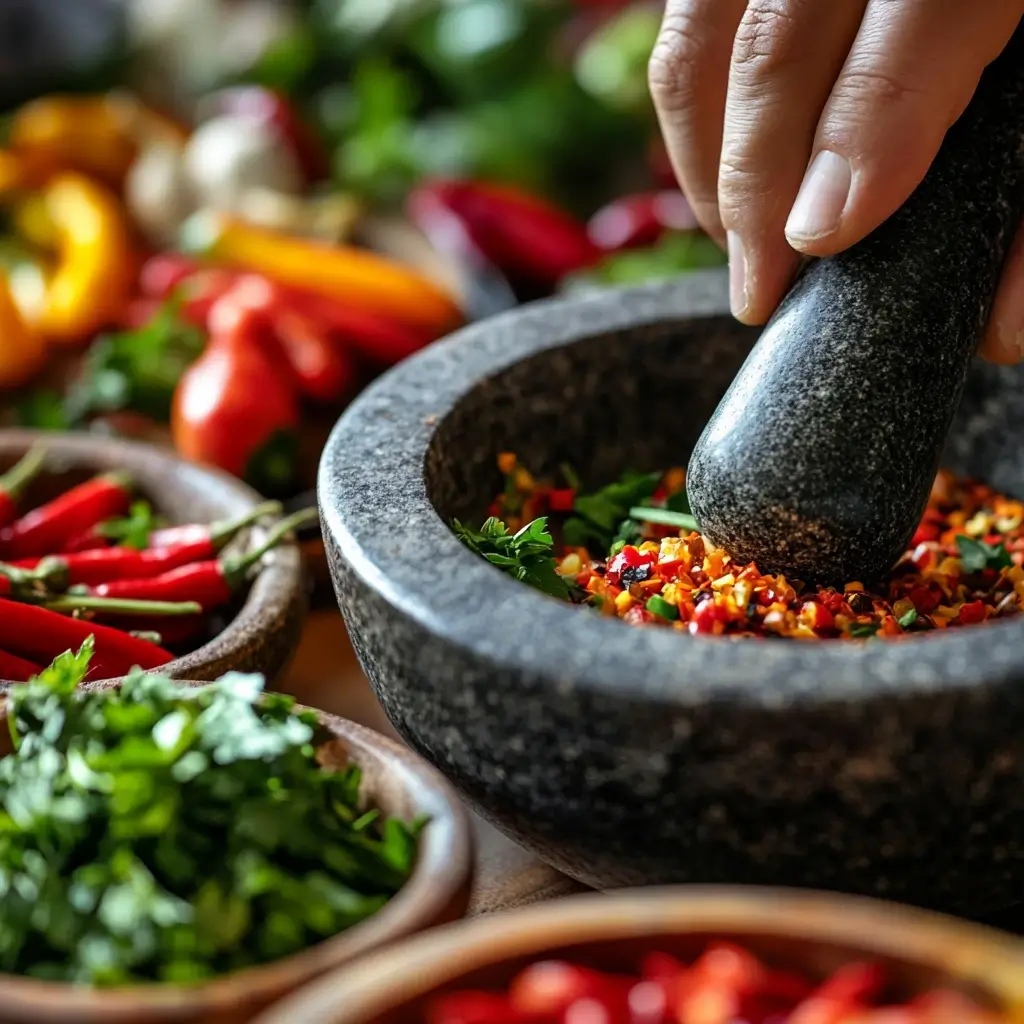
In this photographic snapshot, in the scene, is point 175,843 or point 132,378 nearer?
point 175,843

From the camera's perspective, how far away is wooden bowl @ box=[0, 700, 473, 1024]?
1011mm

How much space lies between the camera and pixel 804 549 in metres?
1.50

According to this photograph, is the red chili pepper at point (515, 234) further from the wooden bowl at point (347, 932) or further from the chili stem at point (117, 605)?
the wooden bowl at point (347, 932)

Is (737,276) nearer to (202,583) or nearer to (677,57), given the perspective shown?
(677,57)

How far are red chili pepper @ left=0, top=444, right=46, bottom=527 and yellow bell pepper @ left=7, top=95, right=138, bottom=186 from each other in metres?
1.64

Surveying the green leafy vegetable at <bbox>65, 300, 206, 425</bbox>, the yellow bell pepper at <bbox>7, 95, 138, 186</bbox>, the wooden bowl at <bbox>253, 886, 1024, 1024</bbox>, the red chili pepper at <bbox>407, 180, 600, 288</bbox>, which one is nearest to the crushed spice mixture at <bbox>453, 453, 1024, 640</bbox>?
the wooden bowl at <bbox>253, 886, 1024, 1024</bbox>

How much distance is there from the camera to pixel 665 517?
1.72 m

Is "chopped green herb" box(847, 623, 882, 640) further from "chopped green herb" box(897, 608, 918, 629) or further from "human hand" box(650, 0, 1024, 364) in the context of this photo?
"human hand" box(650, 0, 1024, 364)

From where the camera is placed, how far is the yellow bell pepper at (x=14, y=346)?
8.96 feet

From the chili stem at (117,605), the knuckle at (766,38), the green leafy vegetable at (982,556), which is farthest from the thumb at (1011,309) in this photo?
the chili stem at (117,605)

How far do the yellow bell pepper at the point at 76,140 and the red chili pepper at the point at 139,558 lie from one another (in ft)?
6.24

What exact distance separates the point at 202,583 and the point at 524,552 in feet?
1.68

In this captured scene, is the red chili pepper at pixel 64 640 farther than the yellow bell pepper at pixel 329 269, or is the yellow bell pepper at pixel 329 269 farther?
the yellow bell pepper at pixel 329 269

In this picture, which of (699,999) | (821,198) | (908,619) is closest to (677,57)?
(821,198)
